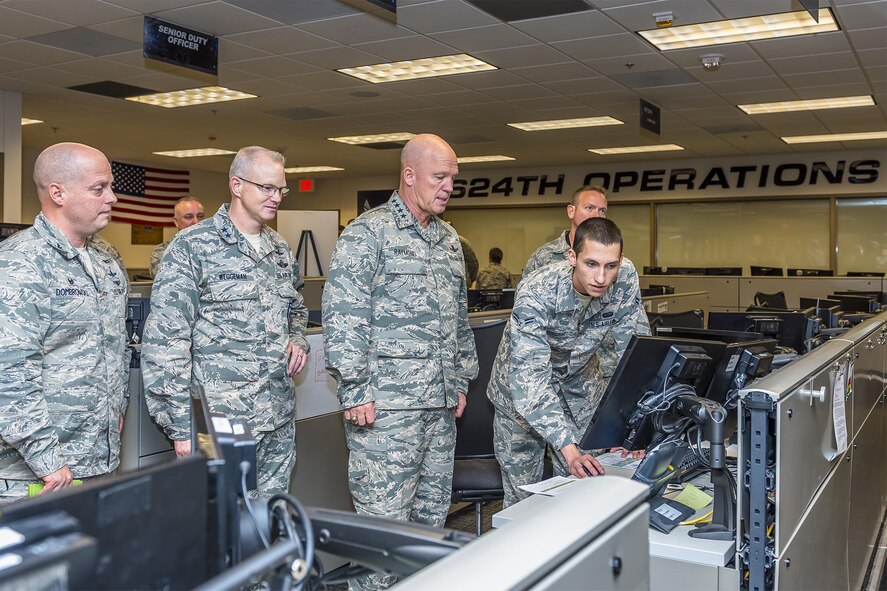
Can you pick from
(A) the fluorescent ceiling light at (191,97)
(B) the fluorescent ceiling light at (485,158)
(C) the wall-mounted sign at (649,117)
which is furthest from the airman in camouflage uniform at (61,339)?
(B) the fluorescent ceiling light at (485,158)

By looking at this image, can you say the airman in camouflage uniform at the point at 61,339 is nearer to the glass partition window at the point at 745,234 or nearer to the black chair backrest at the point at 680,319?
the black chair backrest at the point at 680,319

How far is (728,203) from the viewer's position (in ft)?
43.1

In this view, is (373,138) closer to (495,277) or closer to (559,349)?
(495,277)

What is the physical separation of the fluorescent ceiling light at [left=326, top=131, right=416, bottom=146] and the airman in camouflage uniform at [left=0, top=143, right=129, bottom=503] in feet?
27.5

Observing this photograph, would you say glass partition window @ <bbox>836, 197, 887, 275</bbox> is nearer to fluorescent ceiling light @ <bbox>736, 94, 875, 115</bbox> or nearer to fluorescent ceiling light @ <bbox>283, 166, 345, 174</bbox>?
fluorescent ceiling light @ <bbox>736, 94, 875, 115</bbox>

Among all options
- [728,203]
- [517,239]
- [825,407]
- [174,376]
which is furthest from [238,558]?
[517,239]

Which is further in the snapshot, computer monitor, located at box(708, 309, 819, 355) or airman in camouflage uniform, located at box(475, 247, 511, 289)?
airman in camouflage uniform, located at box(475, 247, 511, 289)

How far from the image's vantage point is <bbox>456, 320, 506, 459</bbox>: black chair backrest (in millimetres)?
3168

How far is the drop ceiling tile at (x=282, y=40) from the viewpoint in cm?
596

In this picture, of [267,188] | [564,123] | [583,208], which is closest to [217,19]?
[583,208]

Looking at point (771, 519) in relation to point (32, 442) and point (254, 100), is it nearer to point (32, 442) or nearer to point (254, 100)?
point (32, 442)

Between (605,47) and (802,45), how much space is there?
151cm

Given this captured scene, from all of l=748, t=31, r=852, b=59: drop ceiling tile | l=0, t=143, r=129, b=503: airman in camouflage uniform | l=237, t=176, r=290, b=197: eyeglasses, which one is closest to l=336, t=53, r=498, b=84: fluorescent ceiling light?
l=748, t=31, r=852, b=59: drop ceiling tile

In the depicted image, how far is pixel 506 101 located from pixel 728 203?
6.24 meters
